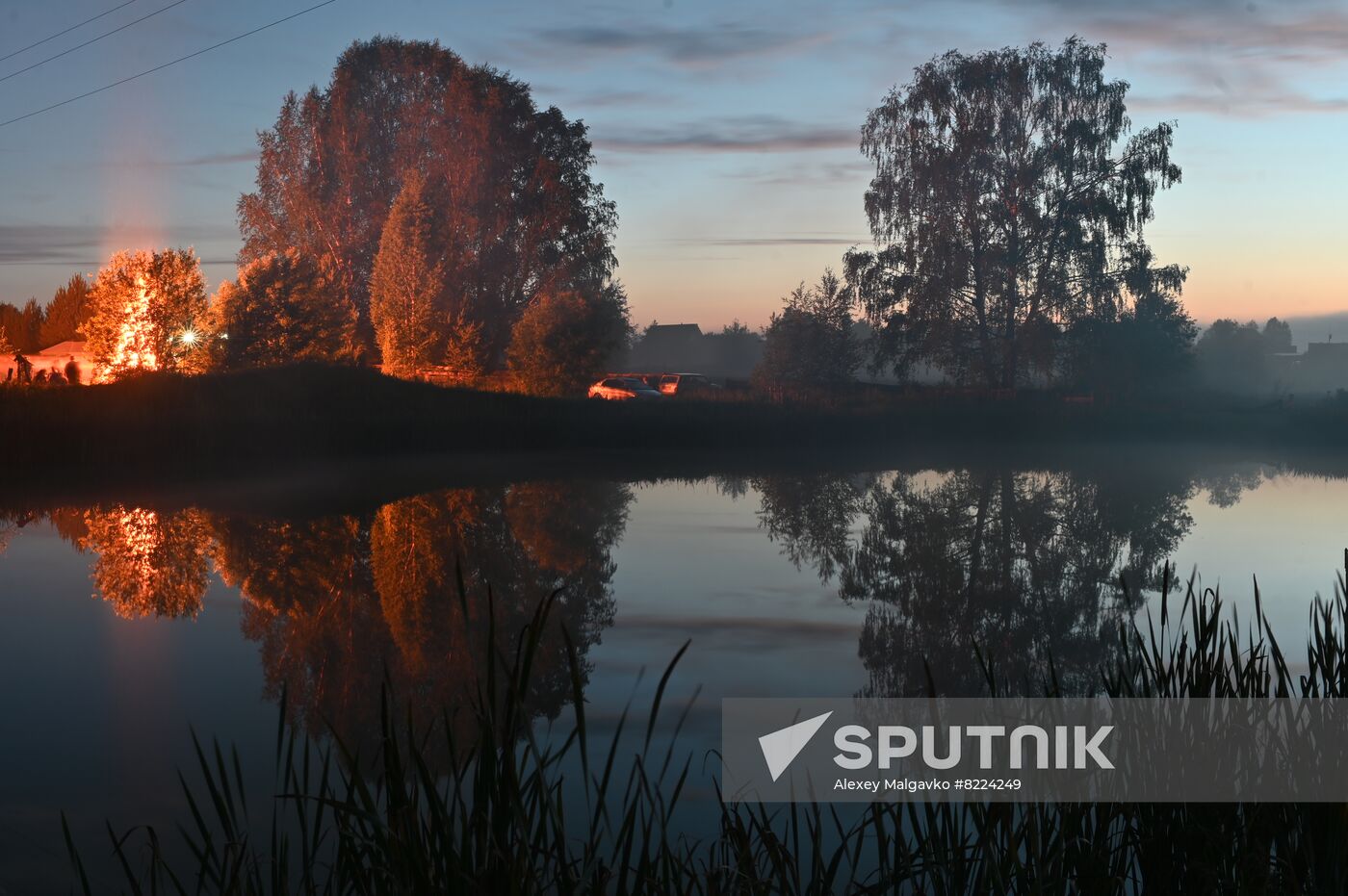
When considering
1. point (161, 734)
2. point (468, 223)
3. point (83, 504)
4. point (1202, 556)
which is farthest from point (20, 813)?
point (468, 223)

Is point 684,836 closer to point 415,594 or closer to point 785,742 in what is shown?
point 785,742

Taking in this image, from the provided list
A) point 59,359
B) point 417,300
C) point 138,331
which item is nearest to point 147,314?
point 138,331

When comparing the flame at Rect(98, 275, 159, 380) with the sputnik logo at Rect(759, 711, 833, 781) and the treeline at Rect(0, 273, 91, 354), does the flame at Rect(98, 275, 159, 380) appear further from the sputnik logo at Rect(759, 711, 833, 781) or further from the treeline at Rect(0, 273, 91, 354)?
the sputnik logo at Rect(759, 711, 833, 781)

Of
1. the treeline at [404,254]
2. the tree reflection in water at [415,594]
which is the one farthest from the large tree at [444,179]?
→ the tree reflection in water at [415,594]

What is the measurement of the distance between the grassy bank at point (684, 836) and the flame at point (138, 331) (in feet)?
149

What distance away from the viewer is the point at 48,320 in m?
75.5

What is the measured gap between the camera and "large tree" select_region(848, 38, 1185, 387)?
33719 millimetres

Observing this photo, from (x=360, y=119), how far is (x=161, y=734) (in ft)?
137

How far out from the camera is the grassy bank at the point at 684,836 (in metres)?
2.40

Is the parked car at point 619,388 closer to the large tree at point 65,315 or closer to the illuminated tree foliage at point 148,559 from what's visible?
the illuminated tree foliage at point 148,559

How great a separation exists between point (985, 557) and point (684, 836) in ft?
28.9

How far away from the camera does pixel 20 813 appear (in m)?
4.48

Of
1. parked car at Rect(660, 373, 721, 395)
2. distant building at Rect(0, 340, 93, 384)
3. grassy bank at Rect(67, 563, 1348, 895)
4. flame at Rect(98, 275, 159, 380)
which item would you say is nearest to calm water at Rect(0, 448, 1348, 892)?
grassy bank at Rect(67, 563, 1348, 895)

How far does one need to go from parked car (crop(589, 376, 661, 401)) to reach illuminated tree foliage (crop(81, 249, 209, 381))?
1589 cm
